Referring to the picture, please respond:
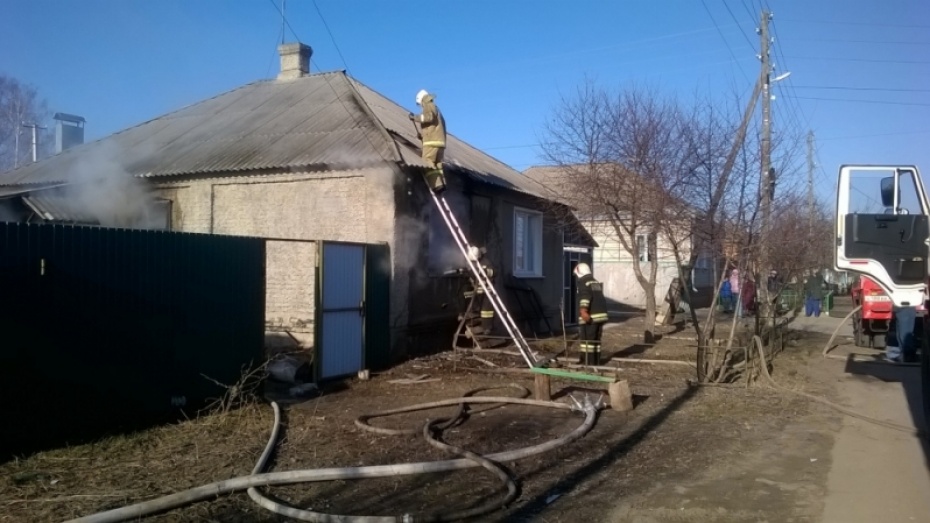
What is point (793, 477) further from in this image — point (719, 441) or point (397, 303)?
point (397, 303)

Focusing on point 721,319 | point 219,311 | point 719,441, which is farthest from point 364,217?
point 721,319

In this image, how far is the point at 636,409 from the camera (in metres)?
9.10

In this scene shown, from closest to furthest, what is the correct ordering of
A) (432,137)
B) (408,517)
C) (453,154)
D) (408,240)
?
(408,517), (432,137), (408,240), (453,154)

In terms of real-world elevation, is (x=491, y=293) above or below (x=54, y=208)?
below

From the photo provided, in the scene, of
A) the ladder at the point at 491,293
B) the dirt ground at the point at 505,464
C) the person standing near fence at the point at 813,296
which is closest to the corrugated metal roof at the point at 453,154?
the ladder at the point at 491,293

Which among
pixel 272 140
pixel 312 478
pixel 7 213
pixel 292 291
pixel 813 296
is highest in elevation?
pixel 272 140

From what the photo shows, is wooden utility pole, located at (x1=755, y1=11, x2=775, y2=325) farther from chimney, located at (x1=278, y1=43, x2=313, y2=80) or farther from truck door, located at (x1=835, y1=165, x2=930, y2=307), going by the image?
chimney, located at (x1=278, y1=43, x2=313, y2=80)

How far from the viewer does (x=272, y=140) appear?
46.6 feet

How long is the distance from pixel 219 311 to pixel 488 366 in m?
4.99

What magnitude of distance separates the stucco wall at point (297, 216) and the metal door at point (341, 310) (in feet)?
3.37

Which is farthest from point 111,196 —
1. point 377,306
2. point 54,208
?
point 377,306

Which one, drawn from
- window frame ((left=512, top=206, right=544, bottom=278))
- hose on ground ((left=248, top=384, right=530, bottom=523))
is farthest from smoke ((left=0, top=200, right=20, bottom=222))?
window frame ((left=512, top=206, right=544, bottom=278))

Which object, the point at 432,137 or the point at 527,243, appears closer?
the point at 432,137

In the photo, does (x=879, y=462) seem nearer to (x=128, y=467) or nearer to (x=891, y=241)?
(x=891, y=241)
